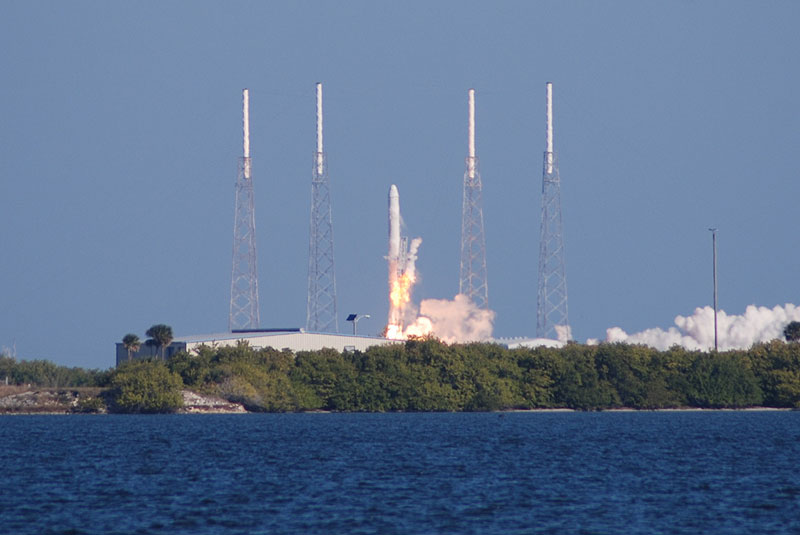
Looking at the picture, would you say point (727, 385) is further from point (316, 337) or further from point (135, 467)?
point (135, 467)

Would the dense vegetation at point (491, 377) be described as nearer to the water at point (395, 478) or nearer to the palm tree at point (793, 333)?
the palm tree at point (793, 333)

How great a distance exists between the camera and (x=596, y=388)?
13250cm

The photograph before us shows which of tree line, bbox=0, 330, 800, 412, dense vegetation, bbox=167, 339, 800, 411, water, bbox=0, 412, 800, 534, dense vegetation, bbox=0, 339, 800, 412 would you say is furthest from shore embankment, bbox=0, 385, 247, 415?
water, bbox=0, 412, 800, 534

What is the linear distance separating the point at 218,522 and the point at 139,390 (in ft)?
229

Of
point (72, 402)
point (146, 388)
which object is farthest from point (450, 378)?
point (72, 402)

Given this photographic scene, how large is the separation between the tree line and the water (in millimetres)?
12709

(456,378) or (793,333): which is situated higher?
(793,333)

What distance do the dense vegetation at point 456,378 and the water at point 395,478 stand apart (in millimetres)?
12785

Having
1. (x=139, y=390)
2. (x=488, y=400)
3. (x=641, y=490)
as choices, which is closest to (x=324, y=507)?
(x=641, y=490)

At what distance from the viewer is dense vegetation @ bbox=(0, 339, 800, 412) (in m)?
121

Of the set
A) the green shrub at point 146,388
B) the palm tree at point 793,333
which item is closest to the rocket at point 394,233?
the green shrub at point 146,388

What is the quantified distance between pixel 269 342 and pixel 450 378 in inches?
636

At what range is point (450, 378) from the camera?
130 metres

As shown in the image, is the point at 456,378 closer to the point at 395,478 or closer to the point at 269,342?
the point at 269,342
